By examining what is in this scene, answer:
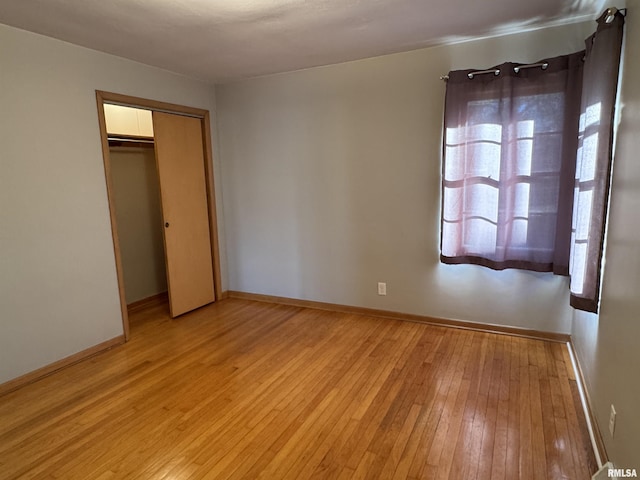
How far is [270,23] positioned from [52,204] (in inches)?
81.1

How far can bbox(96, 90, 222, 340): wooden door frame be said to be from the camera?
3.10 metres

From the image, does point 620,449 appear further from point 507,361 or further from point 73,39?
point 73,39

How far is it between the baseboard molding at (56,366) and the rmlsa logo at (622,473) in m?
3.46

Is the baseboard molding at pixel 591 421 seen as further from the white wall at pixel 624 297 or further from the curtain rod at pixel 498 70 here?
the curtain rod at pixel 498 70

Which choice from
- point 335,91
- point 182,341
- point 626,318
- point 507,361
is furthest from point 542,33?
point 182,341

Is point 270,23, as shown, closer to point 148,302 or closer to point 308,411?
point 308,411

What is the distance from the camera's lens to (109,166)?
3148mm

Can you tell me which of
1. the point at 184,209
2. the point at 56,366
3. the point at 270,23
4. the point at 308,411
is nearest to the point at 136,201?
the point at 184,209

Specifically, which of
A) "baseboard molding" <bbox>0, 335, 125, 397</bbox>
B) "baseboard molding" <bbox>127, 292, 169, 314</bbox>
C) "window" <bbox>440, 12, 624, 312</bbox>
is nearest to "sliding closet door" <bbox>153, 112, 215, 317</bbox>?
"baseboard molding" <bbox>127, 292, 169, 314</bbox>

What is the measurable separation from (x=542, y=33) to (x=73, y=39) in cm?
347

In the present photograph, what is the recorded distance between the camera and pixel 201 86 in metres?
4.00

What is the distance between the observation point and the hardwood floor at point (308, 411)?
184cm

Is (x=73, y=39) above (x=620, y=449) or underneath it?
above

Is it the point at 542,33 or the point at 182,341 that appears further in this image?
the point at 182,341
